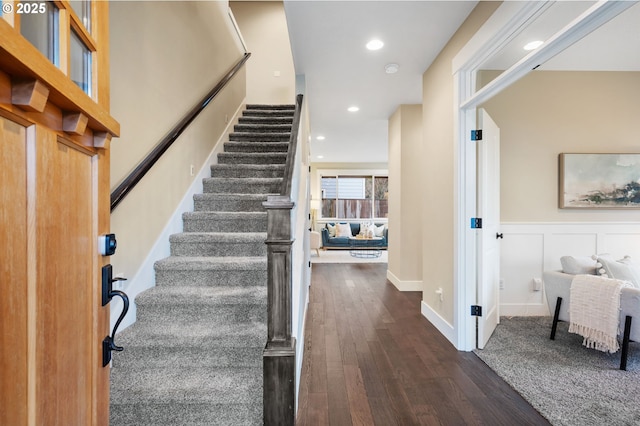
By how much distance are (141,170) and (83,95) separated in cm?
144

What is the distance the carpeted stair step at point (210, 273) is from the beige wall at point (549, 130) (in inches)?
110

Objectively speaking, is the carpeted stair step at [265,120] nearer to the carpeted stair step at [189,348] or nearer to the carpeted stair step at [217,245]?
the carpeted stair step at [217,245]

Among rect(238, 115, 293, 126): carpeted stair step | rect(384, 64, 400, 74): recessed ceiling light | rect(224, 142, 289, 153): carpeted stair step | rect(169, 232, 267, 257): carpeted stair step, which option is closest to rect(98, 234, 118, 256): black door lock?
rect(169, 232, 267, 257): carpeted stair step

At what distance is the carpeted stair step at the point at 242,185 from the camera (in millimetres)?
2957

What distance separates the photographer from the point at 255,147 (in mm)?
3680

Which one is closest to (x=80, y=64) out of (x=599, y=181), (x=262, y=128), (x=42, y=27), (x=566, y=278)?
(x=42, y=27)

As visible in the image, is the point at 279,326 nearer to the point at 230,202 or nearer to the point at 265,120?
the point at 230,202

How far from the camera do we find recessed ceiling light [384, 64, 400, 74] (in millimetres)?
3050

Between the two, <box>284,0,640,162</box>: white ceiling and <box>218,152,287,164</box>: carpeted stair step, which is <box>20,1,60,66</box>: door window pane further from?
<box>218,152,287,164</box>: carpeted stair step

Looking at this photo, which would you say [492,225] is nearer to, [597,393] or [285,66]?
[597,393]

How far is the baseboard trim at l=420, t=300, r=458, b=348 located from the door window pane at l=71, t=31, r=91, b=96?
2.83 metres

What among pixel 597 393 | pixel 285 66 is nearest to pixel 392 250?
pixel 597 393

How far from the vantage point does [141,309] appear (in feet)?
6.23

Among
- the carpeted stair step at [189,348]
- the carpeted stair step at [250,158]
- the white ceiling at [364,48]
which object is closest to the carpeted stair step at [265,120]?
the white ceiling at [364,48]
